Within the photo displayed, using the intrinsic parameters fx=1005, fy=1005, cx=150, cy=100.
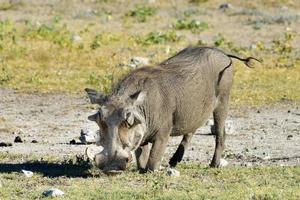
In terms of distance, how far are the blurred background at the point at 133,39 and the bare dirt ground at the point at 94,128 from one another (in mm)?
646

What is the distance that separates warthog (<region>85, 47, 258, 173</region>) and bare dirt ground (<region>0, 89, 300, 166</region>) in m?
0.71

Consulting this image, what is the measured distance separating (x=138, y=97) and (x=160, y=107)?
1.48 feet

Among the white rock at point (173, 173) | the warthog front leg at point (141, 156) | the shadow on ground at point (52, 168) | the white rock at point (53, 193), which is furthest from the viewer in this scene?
the warthog front leg at point (141, 156)

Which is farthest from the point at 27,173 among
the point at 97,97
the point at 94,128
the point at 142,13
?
the point at 142,13

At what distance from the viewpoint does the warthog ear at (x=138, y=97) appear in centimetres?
844

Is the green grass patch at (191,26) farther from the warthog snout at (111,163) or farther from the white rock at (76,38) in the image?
the warthog snout at (111,163)

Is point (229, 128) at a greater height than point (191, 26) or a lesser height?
greater

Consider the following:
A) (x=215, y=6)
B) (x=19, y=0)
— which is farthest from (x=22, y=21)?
(x=215, y=6)

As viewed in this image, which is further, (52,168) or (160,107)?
(52,168)

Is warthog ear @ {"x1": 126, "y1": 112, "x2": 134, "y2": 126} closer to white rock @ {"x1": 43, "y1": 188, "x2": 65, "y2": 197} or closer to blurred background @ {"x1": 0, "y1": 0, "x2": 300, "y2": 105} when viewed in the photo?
white rock @ {"x1": 43, "y1": 188, "x2": 65, "y2": 197}

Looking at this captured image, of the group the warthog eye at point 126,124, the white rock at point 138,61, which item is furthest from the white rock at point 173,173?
the white rock at point 138,61

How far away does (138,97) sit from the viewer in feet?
27.8

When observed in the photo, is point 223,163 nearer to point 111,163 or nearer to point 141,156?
point 141,156

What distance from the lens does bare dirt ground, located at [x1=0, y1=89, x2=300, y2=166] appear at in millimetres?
10406
